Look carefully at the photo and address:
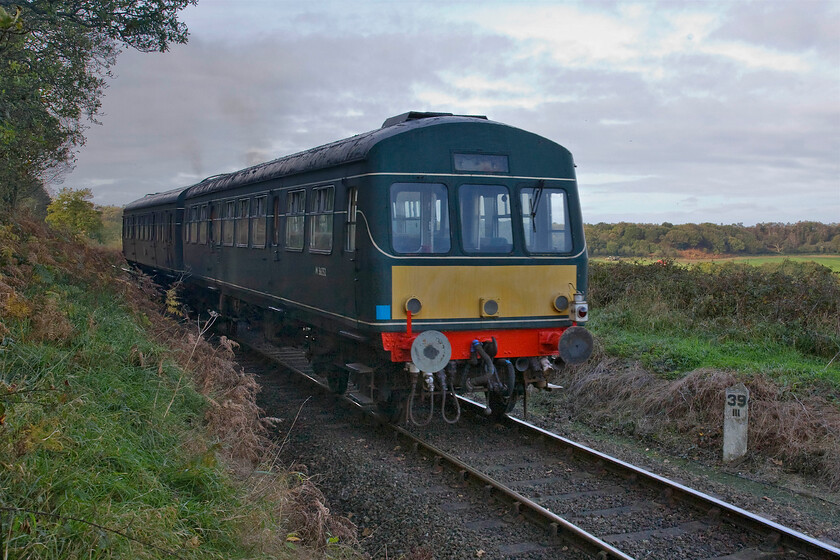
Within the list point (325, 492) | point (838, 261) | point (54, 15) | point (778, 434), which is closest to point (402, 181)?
point (325, 492)

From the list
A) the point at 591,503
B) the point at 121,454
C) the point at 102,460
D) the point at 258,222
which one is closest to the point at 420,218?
the point at 591,503

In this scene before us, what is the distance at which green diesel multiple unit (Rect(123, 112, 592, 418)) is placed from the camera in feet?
24.9

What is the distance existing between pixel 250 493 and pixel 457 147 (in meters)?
4.46

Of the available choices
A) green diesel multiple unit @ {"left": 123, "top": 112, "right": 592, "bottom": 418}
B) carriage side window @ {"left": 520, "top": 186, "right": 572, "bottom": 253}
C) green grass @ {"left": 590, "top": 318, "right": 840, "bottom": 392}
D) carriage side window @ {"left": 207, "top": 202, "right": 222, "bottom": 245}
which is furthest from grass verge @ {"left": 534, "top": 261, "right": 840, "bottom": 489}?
carriage side window @ {"left": 207, "top": 202, "right": 222, "bottom": 245}

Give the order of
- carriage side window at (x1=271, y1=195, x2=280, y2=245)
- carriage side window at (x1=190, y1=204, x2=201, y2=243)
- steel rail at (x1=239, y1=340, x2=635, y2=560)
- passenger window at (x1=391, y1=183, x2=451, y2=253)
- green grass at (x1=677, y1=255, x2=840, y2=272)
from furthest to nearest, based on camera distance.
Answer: carriage side window at (x1=190, y1=204, x2=201, y2=243) < green grass at (x1=677, y1=255, x2=840, y2=272) < carriage side window at (x1=271, y1=195, x2=280, y2=245) < passenger window at (x1=391, y1=183, x2=451, y2=253) < steel rail at (x1=239, y1=340, x2=635, y2=560)

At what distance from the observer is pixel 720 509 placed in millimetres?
5754

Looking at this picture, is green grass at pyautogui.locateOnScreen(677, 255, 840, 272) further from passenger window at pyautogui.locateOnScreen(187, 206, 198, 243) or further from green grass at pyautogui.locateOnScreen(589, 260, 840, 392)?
passenger window at pyautogui.locateOnScreen(187, 206, 198, 243)

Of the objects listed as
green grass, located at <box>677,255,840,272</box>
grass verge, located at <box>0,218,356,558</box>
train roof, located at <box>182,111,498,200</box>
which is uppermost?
train roof, located at <box>182,111,498,200</box>

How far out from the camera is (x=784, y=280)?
1202 centimetres

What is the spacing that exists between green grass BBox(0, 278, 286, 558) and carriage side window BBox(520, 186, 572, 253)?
13.2 feet

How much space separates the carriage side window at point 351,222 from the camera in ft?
26.2

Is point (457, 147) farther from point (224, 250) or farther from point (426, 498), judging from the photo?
point (224, 250)

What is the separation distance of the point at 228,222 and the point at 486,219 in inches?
285

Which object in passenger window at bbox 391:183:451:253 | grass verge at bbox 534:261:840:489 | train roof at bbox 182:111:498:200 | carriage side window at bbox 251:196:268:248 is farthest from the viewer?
carriage side window at bbox 251:196:268:248
